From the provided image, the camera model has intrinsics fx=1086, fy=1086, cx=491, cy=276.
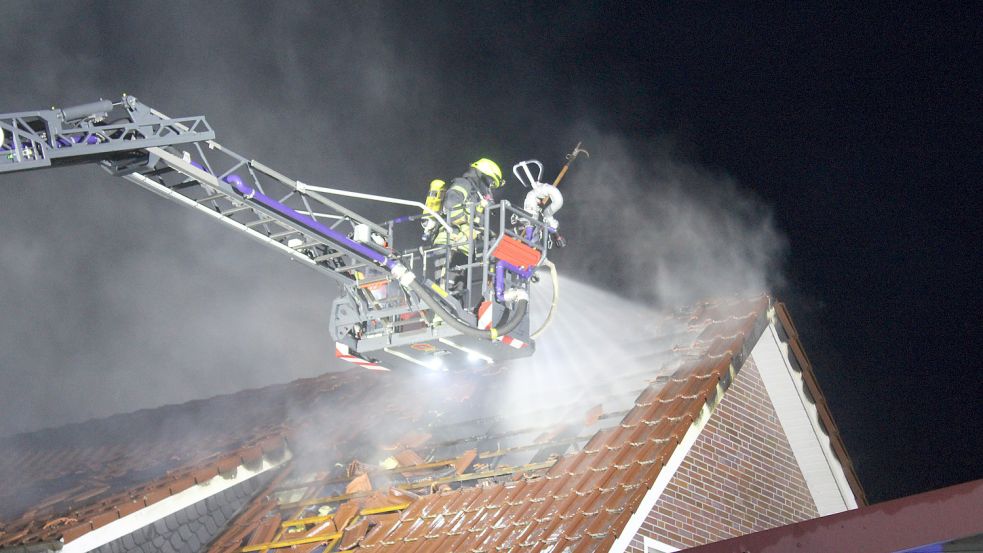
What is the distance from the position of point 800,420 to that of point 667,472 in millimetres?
3183

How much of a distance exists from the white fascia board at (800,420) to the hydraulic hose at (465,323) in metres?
2.70

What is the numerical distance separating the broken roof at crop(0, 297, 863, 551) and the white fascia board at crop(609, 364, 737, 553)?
147mm

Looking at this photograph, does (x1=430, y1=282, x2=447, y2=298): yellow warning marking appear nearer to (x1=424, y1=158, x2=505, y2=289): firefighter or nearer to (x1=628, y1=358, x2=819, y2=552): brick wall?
(x1=424, y1=158, x2=505, y2=289): firefighter

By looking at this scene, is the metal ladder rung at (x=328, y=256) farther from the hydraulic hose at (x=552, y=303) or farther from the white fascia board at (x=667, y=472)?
the white fascia board at (x=667, y=472)

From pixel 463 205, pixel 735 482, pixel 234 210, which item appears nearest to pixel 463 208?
pixel 463 205

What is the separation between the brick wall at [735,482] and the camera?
31.0ft

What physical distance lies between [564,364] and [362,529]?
358 centimetres

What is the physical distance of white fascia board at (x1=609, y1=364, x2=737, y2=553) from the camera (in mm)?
8328

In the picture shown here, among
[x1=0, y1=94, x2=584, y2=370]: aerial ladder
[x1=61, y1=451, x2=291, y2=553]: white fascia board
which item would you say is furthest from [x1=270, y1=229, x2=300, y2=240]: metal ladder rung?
[x1=61, y1=451, x2=291, y2=553]: white fascia board

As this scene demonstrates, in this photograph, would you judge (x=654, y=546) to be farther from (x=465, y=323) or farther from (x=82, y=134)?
(x=82, y=134)

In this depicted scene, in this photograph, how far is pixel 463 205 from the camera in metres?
11.1

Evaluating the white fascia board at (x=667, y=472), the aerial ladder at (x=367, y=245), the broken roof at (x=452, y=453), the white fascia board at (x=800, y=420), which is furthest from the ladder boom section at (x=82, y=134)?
the white fascia board at (x=800, y=420)

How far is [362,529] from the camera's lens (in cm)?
989

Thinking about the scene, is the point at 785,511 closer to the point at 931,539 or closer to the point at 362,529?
the point at 362,529
